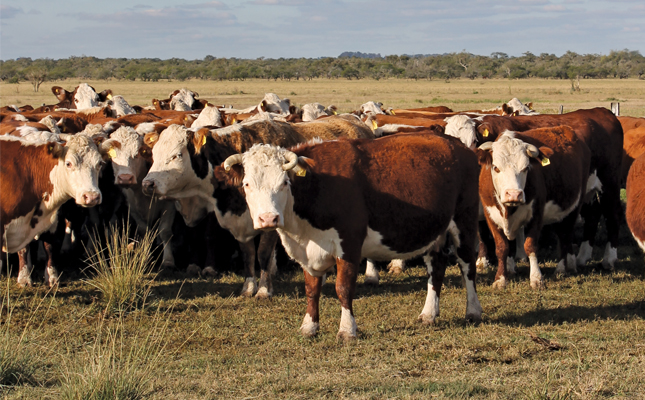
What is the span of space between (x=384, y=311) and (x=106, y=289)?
2.87m

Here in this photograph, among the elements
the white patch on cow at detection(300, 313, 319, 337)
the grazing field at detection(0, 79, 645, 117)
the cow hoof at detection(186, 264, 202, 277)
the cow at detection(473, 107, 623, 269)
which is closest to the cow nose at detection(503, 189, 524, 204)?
the cow at detection(473, 107, 623, 269)

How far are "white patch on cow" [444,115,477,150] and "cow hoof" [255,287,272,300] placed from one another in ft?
13.7

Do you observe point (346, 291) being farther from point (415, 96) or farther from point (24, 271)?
point (415, 96)

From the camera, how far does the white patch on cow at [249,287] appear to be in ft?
26.8

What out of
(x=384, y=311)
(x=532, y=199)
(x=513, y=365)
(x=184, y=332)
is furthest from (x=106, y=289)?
(x=532, y=199)

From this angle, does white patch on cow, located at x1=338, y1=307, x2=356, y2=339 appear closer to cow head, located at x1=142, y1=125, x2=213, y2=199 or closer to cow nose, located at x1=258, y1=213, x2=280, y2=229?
cow nose, located at x1=258, y1=213, x2=280, y2=229

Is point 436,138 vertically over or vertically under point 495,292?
over

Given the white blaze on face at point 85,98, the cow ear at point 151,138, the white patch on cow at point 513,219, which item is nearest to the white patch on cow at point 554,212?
the white patch on cow at point 513,219

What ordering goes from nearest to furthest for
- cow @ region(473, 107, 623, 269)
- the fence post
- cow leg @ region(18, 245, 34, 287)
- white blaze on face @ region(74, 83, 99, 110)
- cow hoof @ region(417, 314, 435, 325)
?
cow hoof @ region(417, 314, 435, 325) < cow leg @ region(18, 245, 34, 287) < cow @ region(473, 107, 623, 269) < white blaze on face @ region(74, 83, 99, 110) < the fence post

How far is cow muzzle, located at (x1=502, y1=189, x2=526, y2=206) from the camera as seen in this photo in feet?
25.7

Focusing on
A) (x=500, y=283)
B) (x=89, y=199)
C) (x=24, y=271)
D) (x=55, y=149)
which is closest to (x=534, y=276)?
(x=500, y=283)

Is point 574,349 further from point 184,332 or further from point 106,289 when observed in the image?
point 106,289

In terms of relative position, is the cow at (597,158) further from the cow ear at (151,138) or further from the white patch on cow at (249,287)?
the cow ear at (151,138)

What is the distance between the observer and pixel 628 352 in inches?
230
